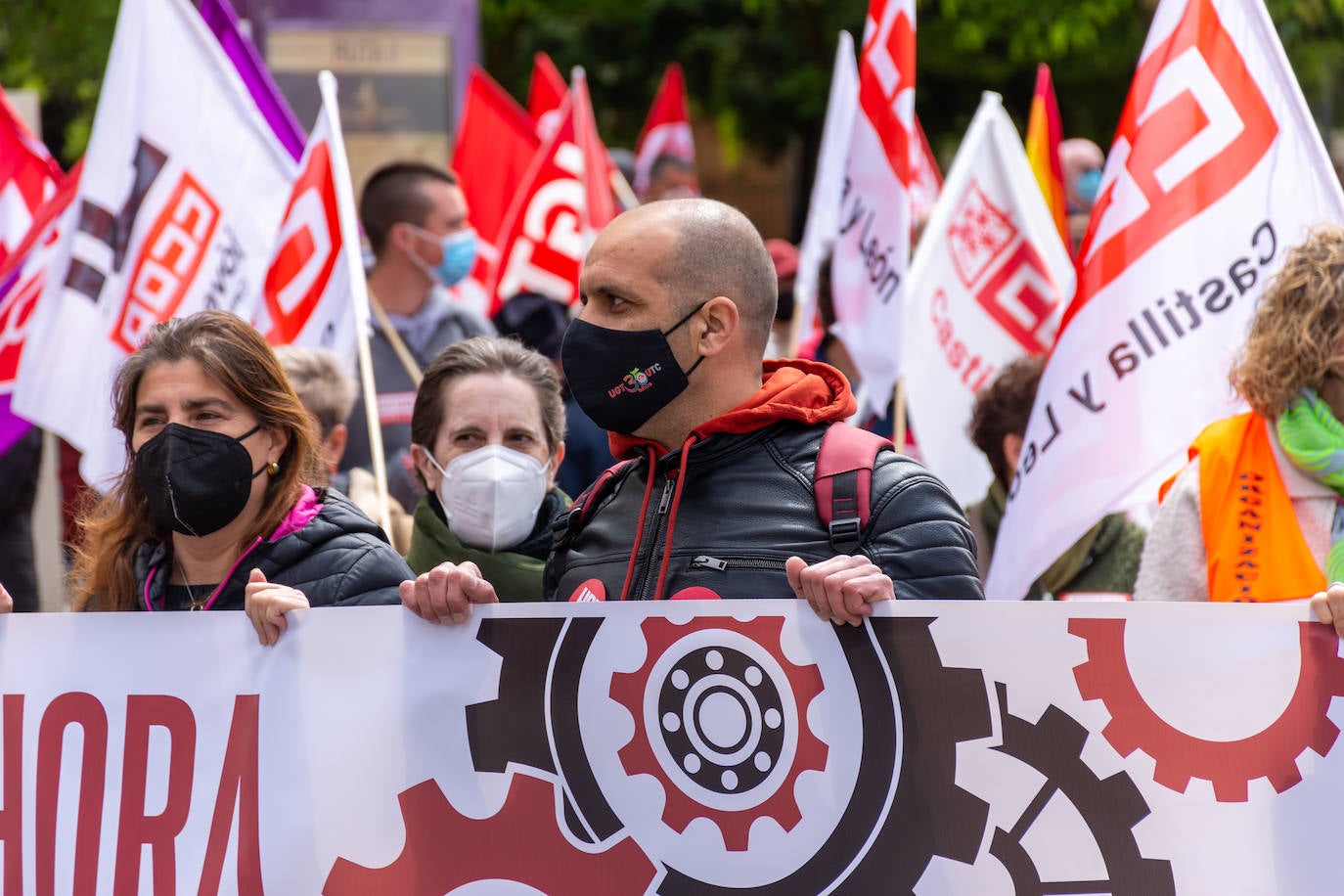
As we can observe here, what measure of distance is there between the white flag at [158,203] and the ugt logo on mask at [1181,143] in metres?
2.80

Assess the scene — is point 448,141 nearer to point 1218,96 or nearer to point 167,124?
point 167,124

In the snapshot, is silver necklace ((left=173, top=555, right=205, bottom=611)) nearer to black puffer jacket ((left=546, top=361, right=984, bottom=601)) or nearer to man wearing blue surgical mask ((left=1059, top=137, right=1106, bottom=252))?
black puffer jacket ((left=546, top=361, right=984, bottom=601))

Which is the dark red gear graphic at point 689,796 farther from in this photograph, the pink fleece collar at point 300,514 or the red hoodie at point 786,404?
the pink fleece collar at point 300,514

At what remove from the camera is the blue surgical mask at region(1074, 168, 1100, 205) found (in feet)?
30.9

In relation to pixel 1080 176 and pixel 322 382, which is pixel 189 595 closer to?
pixel 322 382

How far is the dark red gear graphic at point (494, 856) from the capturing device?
2686mm

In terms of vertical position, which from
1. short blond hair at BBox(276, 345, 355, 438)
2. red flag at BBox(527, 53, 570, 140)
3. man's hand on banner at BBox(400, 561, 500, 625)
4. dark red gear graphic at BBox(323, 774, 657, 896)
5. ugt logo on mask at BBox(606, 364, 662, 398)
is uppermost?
red flag at BBox(527, 53, 570, 140)

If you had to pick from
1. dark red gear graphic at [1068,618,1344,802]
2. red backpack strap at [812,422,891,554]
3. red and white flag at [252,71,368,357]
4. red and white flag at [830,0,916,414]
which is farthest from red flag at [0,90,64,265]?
dark red gear graphic at [1068,618,1344,802]

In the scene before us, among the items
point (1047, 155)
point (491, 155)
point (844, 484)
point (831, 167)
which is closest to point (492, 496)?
point (844, 484)

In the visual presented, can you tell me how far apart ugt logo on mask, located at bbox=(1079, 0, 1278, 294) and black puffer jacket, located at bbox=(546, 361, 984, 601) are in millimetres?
1716

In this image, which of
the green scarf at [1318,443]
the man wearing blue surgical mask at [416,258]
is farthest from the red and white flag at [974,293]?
the green scarf at [1318,443]

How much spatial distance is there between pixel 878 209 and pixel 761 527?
3.13m

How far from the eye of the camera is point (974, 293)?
6.28 meters

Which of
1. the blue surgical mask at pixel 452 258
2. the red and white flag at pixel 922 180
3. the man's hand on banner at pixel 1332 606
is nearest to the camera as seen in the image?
the man's hand on banner at pixel 1332 606
